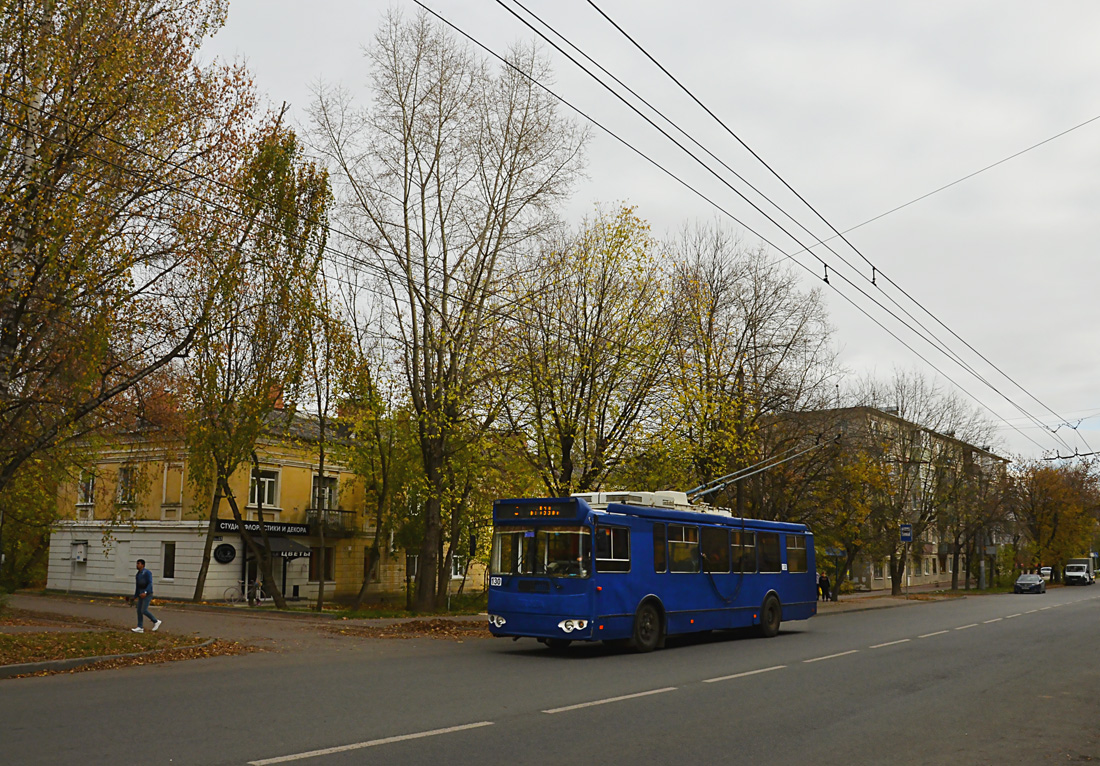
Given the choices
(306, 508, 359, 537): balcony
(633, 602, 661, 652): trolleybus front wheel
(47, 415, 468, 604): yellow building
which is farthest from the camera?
(306, 508, 359, 537): balcony

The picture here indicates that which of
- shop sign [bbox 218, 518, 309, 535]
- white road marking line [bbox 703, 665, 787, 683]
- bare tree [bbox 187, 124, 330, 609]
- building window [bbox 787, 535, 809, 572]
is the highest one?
bare tree [bbox 187, 124, 330, 609]

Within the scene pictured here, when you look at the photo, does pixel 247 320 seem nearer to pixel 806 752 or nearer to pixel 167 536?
pixel 806 752

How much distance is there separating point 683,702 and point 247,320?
14.3m

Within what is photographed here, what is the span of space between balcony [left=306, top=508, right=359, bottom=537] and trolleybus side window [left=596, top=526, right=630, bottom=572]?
2794cm

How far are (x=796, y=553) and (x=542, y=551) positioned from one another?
386 inches

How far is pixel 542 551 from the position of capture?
1806cm

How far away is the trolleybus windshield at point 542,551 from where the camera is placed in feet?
58.0

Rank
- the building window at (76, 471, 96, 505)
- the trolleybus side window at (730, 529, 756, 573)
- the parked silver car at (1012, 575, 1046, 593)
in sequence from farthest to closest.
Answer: the parked silver car at (1012, 575, 1046, 593), the building window at (76, 471, 96, 505), the trolleybus side window at (730, 529, 756, 573)

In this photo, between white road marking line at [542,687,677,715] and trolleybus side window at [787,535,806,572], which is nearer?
white road marking line at [542,687,677,715]

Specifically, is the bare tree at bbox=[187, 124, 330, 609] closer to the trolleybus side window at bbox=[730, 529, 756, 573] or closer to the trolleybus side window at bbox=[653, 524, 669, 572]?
the trolleybus side window at bbox=[653, 524, 669, 572]

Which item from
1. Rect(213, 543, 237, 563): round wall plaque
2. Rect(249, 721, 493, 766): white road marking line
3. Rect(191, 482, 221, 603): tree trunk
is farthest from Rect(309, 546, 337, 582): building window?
Rect(249, 721, 493, 766): white road marking line

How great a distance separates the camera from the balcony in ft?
146

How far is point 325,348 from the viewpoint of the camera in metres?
27.3

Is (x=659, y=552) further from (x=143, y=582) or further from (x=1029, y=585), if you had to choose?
(x=1029, y=585)
